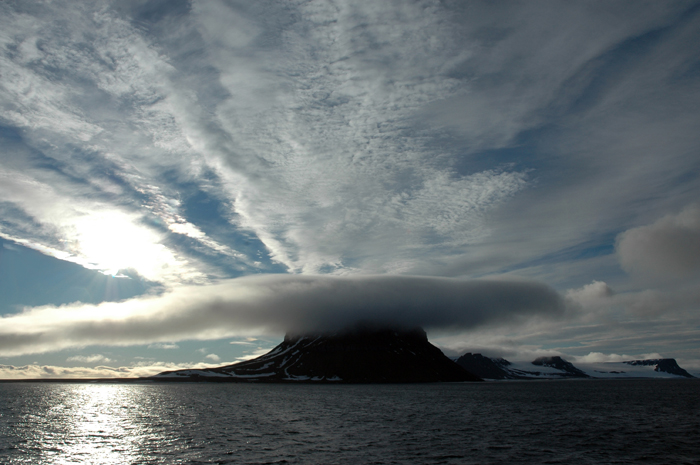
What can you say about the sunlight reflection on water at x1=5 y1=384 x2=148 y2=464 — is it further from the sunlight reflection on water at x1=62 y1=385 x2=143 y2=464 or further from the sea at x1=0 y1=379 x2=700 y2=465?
the sea at x1=0 y1=379 x2=700 y2=465

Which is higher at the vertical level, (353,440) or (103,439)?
(353,440)

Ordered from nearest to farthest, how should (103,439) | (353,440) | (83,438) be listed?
(353,440) < (103,439) < (83,438)

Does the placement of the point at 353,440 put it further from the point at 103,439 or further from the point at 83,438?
the point at 83,438

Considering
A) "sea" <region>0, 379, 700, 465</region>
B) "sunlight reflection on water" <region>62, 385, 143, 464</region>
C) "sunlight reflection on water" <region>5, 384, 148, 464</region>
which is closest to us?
"sea" <region>0, 379, 700, 465</region>

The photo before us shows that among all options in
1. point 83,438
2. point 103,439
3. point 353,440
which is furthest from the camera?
point 83,438

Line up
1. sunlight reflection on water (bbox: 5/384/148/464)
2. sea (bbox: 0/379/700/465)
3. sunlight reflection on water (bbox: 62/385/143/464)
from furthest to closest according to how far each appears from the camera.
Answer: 1. sunlight reflection on water (bbox: 62/385/143/464)
2. sunlight reflection on water (bbox: 5/384/148/464)
3. sea (bbox: 0/379/700/465)

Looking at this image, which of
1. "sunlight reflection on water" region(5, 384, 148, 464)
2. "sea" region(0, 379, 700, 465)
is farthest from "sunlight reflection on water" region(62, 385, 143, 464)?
"sea" region(0, 379, 700, 465)

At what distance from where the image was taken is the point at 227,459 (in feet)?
172

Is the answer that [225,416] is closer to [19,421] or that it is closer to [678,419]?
[19,421]

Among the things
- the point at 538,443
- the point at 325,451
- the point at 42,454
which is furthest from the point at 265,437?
the point at 538,443

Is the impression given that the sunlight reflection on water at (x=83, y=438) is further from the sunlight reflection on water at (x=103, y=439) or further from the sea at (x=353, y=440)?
the sea at (x=353, y=440)

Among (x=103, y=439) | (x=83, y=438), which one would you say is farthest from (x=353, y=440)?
(x=83, y=438)

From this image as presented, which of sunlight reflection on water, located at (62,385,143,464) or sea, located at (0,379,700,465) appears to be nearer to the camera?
sea, located at (0,379,700,465)

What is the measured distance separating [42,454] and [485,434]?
233ft
